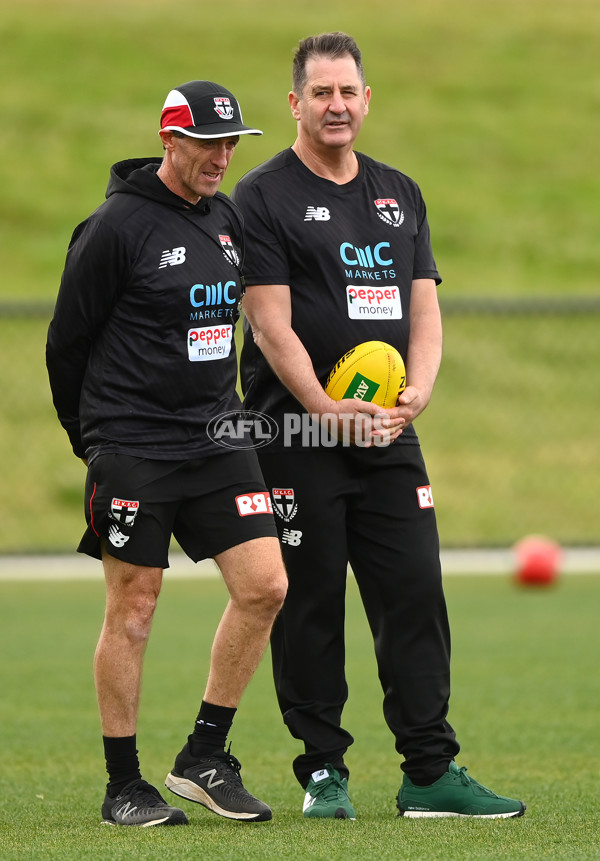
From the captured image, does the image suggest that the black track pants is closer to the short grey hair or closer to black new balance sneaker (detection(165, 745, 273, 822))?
black new balance sneaker (detection(165, 745, 273, 822))

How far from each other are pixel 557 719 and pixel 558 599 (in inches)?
181

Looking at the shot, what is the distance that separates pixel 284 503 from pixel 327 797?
1.01m

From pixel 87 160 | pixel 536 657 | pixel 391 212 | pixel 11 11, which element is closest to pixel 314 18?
pixel 11 11

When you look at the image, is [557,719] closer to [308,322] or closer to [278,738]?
[278,738]

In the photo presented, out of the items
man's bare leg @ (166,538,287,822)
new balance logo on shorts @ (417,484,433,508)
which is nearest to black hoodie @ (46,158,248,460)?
man's bare leg @ (166,538,287,822)

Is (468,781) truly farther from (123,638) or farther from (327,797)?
(123,638)

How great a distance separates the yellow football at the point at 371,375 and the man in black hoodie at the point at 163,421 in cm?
41

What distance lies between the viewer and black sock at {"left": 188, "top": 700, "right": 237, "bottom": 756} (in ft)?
15.9

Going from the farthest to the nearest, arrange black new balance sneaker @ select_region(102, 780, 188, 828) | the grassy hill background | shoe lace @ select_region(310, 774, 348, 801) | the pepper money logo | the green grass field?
the grassy hill background
shoe lace @ select_region(310, 774, 348, 801)
the pepper money logo
black new balance sneaker @ select_region(102, 780, 188, 828)
the green grass field

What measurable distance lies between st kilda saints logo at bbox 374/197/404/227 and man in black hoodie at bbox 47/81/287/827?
602 mm

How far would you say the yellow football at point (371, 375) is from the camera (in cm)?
491

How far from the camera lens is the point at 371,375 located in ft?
16.1

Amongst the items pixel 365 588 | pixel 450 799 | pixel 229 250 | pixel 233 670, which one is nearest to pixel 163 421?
pixel 229 250

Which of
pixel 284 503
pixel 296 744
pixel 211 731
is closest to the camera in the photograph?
pixel 211 731
